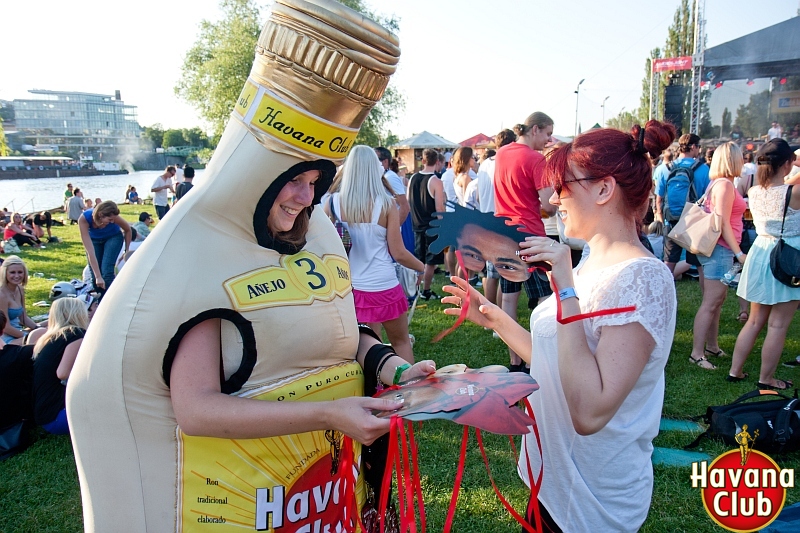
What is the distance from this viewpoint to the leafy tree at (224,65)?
29500mm

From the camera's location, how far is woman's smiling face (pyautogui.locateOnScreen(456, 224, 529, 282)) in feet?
6.19

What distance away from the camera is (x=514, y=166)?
169 inches

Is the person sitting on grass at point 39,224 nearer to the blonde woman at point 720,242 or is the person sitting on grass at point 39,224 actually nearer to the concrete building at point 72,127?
the blonde woman at point 720,242

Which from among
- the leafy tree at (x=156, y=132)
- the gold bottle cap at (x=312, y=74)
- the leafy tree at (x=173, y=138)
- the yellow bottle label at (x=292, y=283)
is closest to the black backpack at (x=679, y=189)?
the yellow bottle label at (x=292, y=283)

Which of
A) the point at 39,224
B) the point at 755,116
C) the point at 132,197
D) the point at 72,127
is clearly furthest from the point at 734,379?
the point at 72,127

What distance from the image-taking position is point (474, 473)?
342cm

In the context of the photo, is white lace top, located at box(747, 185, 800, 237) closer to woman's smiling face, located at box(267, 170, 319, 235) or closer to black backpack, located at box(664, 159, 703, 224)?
black backpack, located at box(664, 159, 703, 224)

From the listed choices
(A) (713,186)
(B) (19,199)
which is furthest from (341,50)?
(B) (19,199)

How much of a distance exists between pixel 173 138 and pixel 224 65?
78260mm

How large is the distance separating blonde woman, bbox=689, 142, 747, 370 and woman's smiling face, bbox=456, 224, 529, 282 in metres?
3.61

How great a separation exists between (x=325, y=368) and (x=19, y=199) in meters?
34.1

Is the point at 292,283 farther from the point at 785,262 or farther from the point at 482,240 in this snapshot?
the point at 785,262

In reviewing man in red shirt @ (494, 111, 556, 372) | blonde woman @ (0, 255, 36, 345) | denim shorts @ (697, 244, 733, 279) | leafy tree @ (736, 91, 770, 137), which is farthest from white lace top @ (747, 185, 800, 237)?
leafy tree @ (736, 91, 770, 137)

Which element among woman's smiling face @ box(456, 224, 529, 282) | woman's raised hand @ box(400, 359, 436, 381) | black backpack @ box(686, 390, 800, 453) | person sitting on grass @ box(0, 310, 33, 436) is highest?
woman's smiling face @ box(456, 224, 529, 282)
